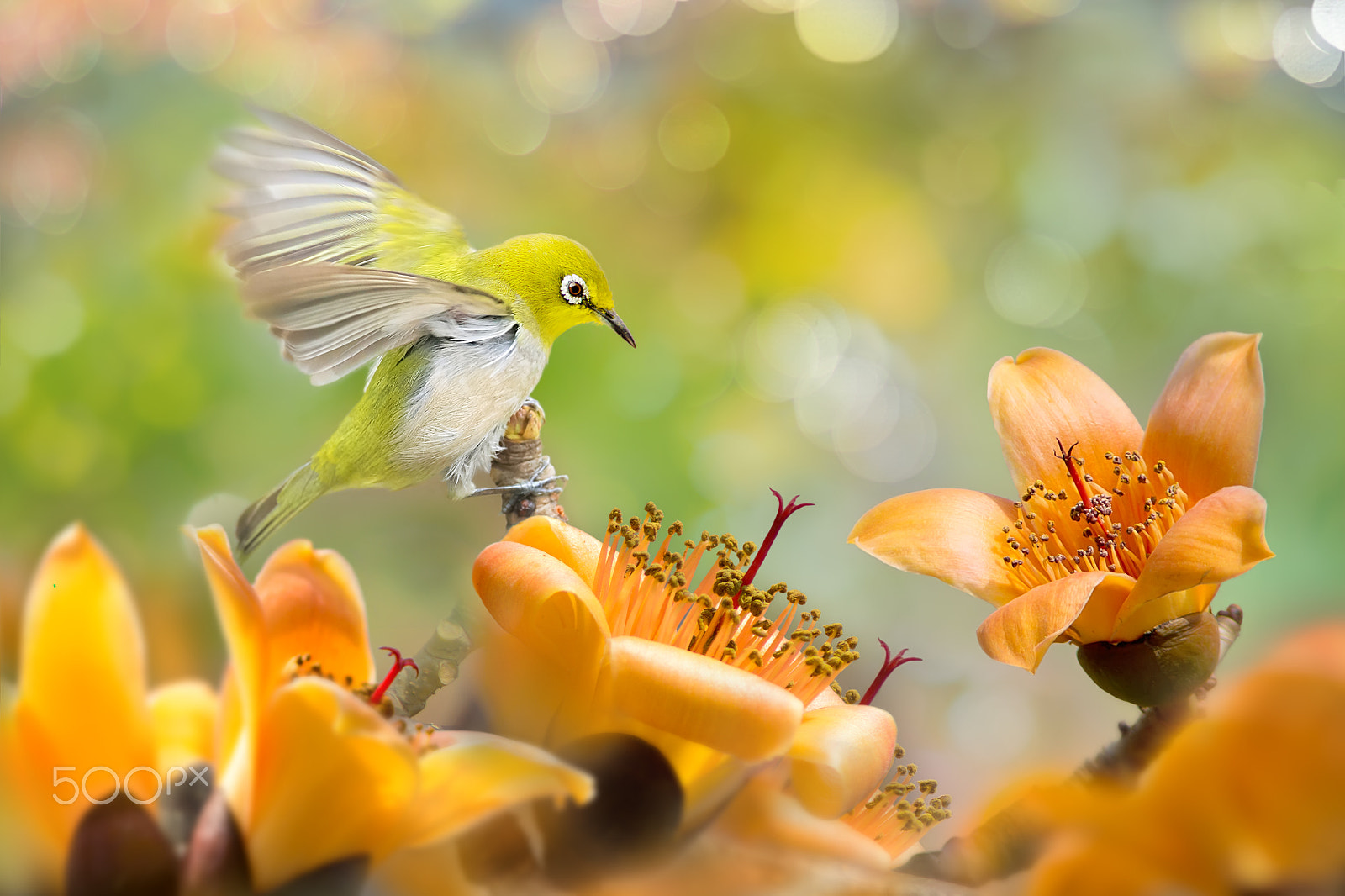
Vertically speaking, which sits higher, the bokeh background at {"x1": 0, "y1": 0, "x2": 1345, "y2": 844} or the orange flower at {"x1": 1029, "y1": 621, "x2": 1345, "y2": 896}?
the bokeh background at {"x1": 0, "y1": 0, "x2": 1345, "y2": 844}

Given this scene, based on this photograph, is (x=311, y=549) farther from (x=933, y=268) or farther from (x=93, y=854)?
(x=933, y=268)

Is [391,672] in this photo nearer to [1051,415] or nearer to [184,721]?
[184,721]

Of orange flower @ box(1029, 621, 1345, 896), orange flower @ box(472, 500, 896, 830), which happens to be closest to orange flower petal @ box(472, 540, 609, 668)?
orange flower @ box(472, 500, 896, 830)

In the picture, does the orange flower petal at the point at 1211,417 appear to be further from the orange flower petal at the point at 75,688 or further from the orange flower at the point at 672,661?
the orange flower petal at the point at 75,688

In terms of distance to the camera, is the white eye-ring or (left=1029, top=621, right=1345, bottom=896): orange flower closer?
(left=1029, top=621, right=1345, bottom=896): orange flower

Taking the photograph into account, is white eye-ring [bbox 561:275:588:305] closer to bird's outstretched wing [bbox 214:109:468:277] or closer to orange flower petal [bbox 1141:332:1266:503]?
bird's outstretched wing [bbox 214:109:468:277]

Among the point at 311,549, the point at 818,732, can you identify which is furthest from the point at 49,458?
the point at 818,732

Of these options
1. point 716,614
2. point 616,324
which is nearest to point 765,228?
point 616,324
